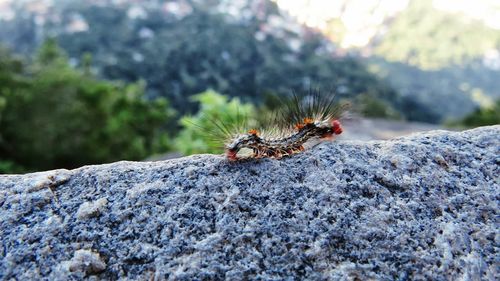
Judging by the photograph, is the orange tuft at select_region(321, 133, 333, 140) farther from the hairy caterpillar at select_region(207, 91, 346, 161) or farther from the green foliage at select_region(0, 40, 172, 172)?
the green foliage at select_region(0, 40, 172, 172)

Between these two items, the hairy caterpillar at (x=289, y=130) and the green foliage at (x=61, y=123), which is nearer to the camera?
the hairy caterpillar at (x=289, y=130)

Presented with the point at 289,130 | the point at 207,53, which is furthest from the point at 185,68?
the point at 289,130

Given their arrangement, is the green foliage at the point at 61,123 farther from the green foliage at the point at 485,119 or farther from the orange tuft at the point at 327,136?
the green foliage at the point at 485,119

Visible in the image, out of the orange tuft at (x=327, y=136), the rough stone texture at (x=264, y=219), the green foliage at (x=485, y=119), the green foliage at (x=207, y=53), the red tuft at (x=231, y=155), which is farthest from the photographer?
the green foliage at (x=207, y=53)

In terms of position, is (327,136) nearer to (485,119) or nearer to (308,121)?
(308,121)

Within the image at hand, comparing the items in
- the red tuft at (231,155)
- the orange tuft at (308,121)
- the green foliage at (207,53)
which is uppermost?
the green foliage at (207,53)

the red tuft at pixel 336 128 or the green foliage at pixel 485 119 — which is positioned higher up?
the green foliage at pixel 485 119

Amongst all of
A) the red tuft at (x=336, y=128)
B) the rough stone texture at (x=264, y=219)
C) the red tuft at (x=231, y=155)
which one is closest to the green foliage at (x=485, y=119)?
the red tuft at (x=336, y=128)
